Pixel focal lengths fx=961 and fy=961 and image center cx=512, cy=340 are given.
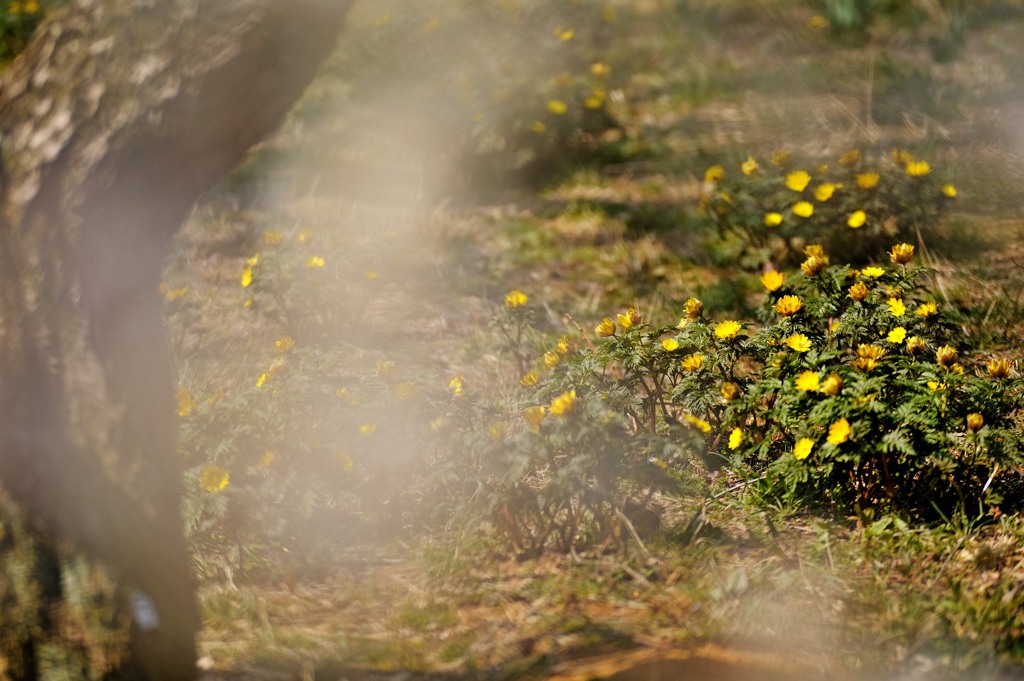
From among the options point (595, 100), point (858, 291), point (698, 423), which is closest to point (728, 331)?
point (698, 423)

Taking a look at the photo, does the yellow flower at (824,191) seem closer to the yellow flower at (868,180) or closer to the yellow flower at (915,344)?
the yellow flower at (868,180)

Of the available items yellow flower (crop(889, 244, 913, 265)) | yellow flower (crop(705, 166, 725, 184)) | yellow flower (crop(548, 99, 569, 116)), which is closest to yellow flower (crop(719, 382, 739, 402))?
yellow flower (crop(889, 244, 913, 265))

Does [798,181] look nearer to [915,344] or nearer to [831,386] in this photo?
[915,344]

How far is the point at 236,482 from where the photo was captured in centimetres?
267

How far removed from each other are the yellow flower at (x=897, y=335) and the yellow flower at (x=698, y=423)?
535 millimetres

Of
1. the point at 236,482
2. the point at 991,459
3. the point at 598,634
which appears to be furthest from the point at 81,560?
the point at 991,459

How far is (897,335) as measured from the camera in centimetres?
250

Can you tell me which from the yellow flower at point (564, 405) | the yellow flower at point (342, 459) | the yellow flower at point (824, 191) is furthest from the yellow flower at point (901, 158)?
the yellow flower at point (342, 459)

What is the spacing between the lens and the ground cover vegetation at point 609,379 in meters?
2.28

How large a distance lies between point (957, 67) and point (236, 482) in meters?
4.34

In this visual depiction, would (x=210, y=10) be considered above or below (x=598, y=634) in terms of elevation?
above

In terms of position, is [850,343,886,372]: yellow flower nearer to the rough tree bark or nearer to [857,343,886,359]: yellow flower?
[857,343,886,359]: yellow flower

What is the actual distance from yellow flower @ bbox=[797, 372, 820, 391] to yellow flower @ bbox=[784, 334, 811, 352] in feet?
0.41

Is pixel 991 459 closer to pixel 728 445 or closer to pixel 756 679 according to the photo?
pixel 728 445
